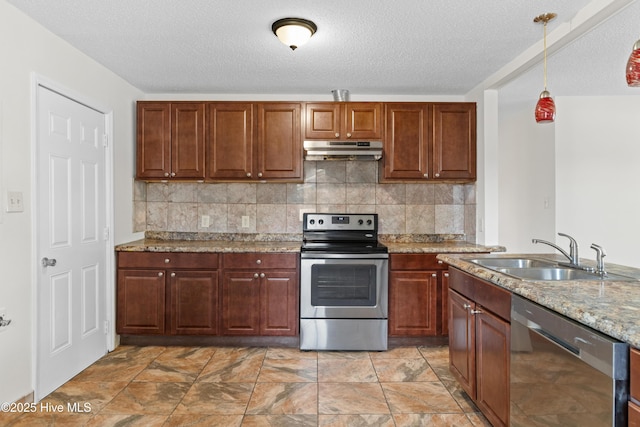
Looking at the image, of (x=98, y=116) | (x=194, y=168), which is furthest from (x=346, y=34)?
(x=98, y=116)

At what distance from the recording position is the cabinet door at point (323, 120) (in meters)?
3.40

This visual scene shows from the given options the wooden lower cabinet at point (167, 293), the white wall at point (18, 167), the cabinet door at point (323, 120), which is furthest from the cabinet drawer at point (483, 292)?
the white wall at point (18, 167)

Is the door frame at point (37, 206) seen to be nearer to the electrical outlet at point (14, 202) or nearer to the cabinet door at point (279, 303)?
the electrical outlet at point (14, 202)

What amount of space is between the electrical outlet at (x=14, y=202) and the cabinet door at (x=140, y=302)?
1.16 m

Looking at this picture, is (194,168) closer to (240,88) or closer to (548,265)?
(240,88)

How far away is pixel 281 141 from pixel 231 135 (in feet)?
1.52

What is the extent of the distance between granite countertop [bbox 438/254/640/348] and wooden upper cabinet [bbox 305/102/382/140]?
188cm

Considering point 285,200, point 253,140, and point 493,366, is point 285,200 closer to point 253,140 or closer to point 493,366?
point 253,140

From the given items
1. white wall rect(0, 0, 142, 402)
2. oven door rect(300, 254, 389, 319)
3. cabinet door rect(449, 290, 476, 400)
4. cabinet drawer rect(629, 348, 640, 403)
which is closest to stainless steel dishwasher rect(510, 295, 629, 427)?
cabinet drawer rect(629, 348, 640, 403)

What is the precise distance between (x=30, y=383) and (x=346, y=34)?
293cm

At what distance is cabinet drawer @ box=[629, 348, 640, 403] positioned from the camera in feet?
3.42

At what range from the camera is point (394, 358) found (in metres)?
3.00

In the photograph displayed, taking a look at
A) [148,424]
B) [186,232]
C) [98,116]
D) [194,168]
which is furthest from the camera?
[186,232]

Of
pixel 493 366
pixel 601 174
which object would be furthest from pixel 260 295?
pixel 601 174
